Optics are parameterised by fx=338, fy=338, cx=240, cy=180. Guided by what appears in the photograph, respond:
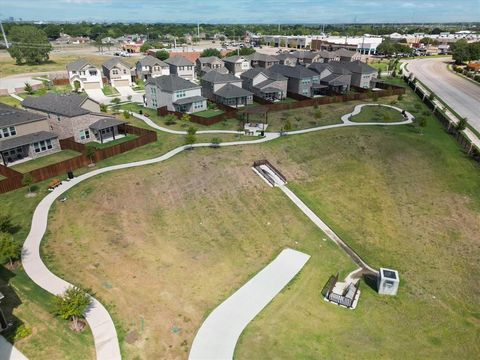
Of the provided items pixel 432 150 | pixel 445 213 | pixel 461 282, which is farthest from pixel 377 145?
pixel 461 282

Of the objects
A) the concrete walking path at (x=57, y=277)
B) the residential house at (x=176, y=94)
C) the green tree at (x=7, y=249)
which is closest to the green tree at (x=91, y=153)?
the concrete walking path at (x=57, y=277)

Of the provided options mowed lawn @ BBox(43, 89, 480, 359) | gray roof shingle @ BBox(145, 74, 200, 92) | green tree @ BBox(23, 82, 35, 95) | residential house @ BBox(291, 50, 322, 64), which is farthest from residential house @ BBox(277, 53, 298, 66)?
green tree @ BBox(23, 82, 35, 95)

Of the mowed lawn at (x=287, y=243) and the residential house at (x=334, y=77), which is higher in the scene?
the residential house at (x=334, y=77)

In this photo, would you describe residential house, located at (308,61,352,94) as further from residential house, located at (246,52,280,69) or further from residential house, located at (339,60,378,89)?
residential house, located at (246,52,280,69)

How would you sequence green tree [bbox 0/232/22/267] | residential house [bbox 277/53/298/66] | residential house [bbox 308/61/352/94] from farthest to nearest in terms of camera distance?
residential house [bbox 277/53/298/66] → residential house [bbox 308/61/352/94] → green tree [bbox 0/232/22/267]

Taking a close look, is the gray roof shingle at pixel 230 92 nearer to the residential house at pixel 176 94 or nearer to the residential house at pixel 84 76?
the residential house at pixel 176 94

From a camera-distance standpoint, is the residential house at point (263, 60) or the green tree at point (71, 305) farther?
the residential house at point (263, 60)

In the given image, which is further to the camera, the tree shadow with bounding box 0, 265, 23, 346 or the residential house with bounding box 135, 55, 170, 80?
the residential house with bounding box 135, 55, 170, 80
